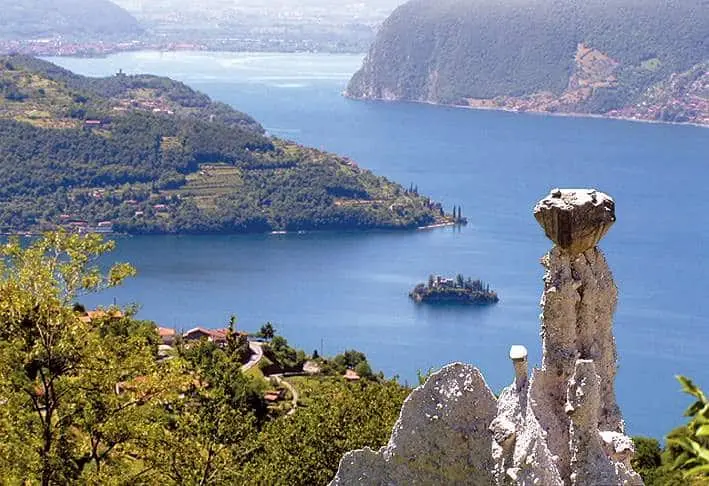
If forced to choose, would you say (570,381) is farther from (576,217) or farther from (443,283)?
(443,283)

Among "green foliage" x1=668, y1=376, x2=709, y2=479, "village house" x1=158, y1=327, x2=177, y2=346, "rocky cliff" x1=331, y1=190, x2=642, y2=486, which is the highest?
"green foliage" x1=668, y1=376, x2=709, y2=479

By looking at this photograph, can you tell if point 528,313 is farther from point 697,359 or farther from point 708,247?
point 708,247

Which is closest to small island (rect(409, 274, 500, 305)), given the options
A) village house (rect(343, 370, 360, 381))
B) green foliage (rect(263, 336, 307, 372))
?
village house (rect(343, 370, 360, 381))

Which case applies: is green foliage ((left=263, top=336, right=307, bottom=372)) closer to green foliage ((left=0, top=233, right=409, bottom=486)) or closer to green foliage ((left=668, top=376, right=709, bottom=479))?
green foliage ((left=0, top=233, right=409, bottom=486))

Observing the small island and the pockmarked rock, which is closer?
the pockmarked rock

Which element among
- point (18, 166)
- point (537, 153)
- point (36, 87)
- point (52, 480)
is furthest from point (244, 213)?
point (52, 480)

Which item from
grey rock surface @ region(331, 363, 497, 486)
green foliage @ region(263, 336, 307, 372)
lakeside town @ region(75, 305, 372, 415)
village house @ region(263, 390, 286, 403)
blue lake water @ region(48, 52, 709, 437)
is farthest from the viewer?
blue lake water @ region(48, 52, 709, 437)

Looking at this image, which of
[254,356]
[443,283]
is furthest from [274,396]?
[443,283]
